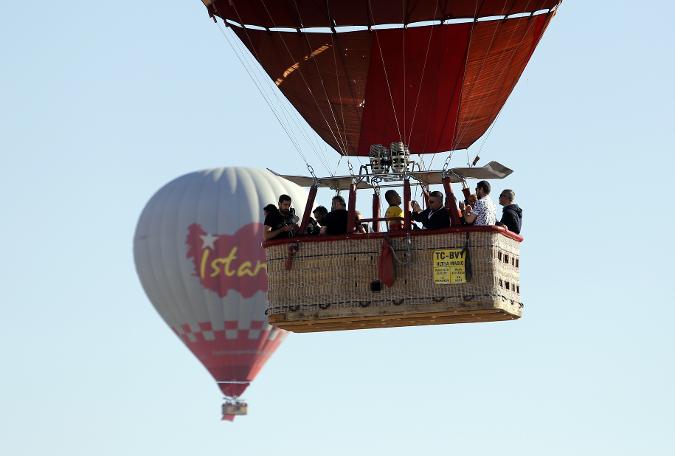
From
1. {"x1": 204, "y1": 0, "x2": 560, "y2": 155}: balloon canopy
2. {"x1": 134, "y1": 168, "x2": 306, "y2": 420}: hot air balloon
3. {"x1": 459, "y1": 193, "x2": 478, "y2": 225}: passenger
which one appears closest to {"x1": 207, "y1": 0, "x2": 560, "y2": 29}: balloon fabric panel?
{"x1": 204, "y1": 0, "x2": 560, "y2": 155}: balloon canopy

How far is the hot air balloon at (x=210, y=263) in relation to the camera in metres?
47.6

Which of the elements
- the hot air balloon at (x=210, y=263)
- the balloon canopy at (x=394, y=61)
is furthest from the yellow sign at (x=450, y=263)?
the hot air balloon at (x=210, y=263)

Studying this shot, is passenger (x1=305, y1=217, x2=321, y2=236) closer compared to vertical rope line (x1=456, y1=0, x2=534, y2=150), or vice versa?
passenger (x1=305, y1=217, x2=321, y2=236)

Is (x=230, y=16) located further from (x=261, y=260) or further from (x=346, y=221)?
(x=261, y=260)

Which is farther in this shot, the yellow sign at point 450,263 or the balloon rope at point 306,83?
the balloon rope at point 306,83

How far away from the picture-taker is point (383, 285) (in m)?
19.8

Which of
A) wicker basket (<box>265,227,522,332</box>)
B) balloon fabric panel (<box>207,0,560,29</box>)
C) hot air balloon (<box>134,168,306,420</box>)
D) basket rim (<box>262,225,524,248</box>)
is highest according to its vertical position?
hot air balloon (<box>134,168,306,420</box>)

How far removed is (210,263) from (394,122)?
25.7 metres

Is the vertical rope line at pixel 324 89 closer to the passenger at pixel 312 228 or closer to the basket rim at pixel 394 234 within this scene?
the passenger at pixel 312 228

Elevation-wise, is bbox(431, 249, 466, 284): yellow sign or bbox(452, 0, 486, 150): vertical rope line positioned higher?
bbox(452, 0, 486, 150): vertical rope line

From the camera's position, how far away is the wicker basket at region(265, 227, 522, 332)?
1970cm

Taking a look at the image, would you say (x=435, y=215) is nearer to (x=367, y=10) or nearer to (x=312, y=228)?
(x=312, y=228)

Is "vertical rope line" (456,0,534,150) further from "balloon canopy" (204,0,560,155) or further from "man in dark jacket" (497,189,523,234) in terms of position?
"man in dark jacket" (497,189,523,234)

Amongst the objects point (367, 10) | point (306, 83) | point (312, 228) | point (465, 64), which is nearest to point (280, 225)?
point (312, 228)
